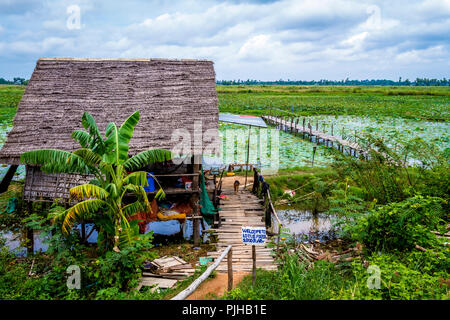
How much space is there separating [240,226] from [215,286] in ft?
10.2

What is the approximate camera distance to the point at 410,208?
219 inches

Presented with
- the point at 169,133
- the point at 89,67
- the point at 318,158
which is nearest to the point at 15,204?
the point at 89,67

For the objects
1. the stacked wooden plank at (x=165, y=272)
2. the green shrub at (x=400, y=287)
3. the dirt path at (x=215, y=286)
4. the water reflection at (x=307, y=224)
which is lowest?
the water reflection at (x=307, y=224)

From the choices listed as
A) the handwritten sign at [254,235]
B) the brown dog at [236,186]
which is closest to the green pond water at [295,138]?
the brown dog at [236,186]

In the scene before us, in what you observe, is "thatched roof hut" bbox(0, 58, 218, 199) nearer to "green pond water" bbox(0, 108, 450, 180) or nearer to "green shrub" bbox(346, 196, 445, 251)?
"green shrub" bbox(346, 196, 445, 251)

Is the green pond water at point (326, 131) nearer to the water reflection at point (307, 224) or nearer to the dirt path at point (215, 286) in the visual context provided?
the water reflection at point (307, 224)

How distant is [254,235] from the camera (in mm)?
5027

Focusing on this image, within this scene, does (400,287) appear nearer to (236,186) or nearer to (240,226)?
(240,226)

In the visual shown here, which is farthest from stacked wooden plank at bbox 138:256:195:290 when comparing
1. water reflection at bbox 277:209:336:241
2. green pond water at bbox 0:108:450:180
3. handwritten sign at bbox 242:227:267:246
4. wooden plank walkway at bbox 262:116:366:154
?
wooden plank walkway at bbox 262:116:366:154

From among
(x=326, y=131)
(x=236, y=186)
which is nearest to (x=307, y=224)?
(x=236, y=186)

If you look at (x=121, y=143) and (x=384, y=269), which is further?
(x=121, y=143)

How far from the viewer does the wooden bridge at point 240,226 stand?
6987mm

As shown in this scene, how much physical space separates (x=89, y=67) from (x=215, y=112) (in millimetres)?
Answer: 4554
